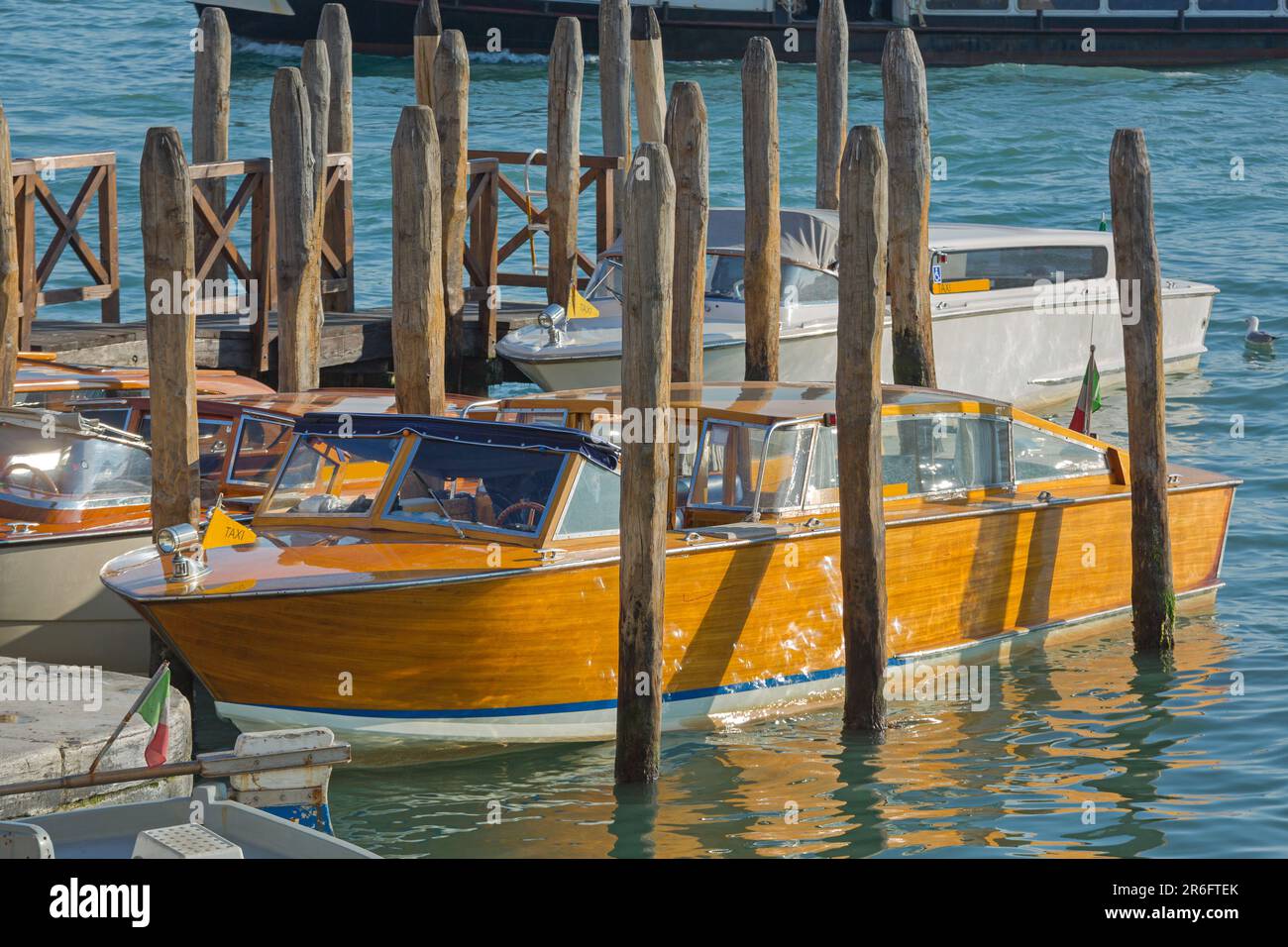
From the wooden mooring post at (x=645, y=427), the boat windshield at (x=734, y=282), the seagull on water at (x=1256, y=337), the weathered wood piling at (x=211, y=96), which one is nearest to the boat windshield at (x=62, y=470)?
the wooden mooring post at (x=645, y=427)

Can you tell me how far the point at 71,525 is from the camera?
10859 millimetres

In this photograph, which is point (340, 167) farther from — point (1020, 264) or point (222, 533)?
point (1020, 264)

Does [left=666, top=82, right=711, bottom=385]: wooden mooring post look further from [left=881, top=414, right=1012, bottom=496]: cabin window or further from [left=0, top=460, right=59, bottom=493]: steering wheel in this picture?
[left=0, top=460, right=59, bottom=493]: steering wheel

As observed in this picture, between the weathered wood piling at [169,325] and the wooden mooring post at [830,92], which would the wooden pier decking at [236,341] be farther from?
the weathered wood piling at [169,325]

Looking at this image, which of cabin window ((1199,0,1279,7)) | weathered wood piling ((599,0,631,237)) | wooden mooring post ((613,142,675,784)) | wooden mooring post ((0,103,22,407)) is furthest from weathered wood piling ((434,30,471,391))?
cabin window ((1199,0,1279,7))

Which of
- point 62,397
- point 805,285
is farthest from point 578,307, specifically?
point 62,397

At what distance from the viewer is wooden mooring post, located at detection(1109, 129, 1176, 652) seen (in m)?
11.3

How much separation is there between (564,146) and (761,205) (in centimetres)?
296

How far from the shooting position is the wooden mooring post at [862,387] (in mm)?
9844

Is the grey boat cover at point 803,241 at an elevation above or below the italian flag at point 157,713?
above

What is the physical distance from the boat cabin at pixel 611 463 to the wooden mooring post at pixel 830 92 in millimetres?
5441

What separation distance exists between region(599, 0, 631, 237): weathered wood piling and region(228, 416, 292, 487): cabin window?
5.45 meters
